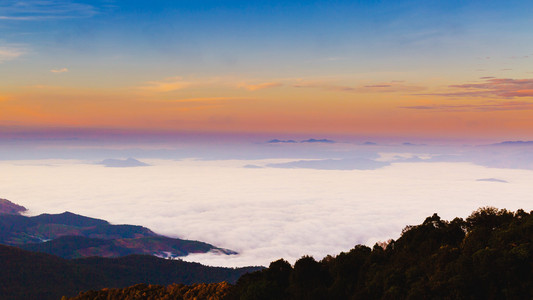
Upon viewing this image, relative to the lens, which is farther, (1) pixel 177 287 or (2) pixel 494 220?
(1) pixel 177 287

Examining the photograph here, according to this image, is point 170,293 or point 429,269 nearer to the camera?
point 429,269

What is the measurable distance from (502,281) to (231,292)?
31.8 metres

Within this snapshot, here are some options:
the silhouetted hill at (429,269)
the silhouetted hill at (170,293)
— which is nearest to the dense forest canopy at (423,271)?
the silhouetted hill at (429,269)

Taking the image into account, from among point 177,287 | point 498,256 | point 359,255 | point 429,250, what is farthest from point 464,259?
A: point 177,287

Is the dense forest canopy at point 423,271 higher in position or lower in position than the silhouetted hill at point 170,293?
higher

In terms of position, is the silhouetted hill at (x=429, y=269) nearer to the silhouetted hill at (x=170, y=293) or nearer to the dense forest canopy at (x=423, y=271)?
the dense forest canopy at (x=423, y=271)

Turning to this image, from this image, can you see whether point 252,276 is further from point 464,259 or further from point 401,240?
point 464,259

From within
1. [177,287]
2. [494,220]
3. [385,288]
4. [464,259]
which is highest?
[494,220]

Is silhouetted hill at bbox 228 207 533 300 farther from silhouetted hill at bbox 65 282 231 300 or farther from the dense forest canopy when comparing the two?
silhouetted hill at bbox 65 282 231 300

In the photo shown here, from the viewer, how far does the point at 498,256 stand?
35281 mm

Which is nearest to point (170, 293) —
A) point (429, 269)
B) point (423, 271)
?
point (423, 271)

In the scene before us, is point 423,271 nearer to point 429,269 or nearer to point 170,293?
point 429,269

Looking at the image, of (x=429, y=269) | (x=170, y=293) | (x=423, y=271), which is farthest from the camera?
(x=170, y=293)

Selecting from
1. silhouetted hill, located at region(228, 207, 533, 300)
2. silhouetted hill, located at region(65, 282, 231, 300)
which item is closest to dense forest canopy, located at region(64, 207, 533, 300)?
silhouetted hill, located at region(228, 207, 533, 300)
